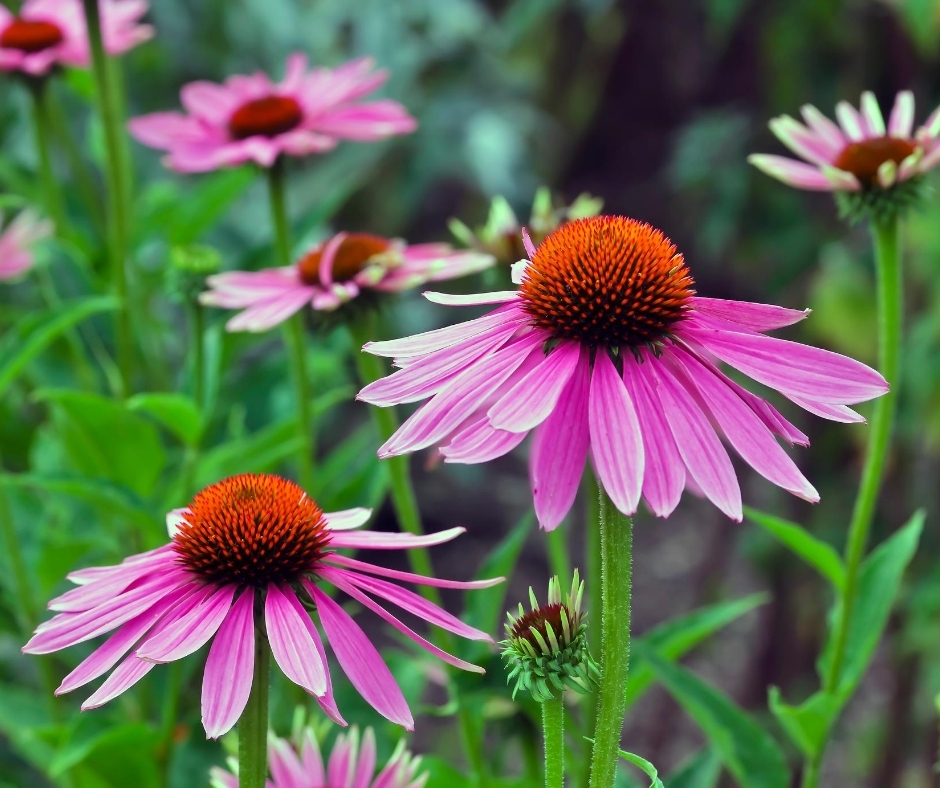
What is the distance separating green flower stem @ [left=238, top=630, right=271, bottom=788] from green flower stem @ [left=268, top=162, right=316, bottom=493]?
31 cm

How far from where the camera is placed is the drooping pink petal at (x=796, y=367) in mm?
419

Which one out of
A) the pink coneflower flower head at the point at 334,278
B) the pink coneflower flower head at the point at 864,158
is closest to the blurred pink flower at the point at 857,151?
the pink coneflower flower head at the point at 864,158

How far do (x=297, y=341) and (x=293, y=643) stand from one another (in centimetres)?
40

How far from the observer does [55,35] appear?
0.98 meters

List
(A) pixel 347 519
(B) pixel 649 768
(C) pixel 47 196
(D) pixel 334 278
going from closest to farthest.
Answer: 1. (B) pixel 649 768
2. (A) pixel 347 519
3. (D) pixel 334 278
4. (C) pixel 47 196

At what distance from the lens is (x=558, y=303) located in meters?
0.47

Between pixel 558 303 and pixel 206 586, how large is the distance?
0.60ft

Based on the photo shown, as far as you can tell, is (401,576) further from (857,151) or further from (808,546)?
(857,151)

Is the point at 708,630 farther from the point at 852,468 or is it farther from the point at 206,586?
the point at 852,468

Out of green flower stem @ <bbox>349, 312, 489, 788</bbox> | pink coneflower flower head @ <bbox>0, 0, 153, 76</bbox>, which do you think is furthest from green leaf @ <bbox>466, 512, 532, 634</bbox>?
pink coneflower flower head @ <bbox>0, 0, 153, 76</bbox>

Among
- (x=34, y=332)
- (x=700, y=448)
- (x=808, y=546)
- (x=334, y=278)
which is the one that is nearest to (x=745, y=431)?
(x=700, y=448)

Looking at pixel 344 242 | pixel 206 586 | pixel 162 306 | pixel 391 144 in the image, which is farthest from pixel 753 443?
pixel 391 144

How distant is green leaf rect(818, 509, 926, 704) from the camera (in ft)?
2.22

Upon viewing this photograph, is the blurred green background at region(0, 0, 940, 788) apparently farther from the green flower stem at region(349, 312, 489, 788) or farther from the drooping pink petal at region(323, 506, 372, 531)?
the drooping pink petal at region(323, 506, 372, 531)
